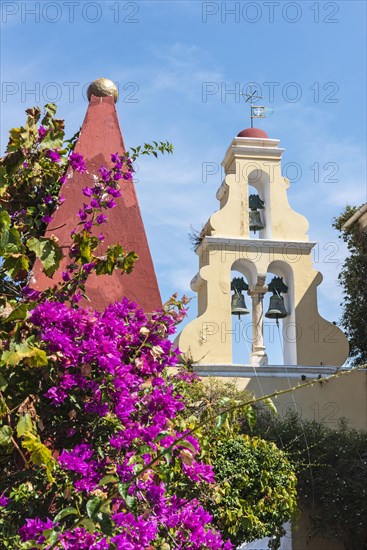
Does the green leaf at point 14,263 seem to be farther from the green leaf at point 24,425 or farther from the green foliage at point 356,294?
the green foliage at point 356,294

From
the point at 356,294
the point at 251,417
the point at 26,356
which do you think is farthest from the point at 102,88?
the point at 356,294

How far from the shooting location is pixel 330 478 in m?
13.1

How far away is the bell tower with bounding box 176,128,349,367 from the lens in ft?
46.5

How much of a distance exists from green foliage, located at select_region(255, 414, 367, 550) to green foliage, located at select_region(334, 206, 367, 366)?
4083 millimetres

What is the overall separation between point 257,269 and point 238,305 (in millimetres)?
805

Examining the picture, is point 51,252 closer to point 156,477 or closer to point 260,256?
point 156,477

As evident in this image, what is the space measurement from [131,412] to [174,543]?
19.7 inches

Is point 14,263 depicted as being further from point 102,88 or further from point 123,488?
point 102,88

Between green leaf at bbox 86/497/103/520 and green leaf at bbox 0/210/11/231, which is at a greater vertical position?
green leaf at bbox 0/210/11/231

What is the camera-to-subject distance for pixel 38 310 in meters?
2.98

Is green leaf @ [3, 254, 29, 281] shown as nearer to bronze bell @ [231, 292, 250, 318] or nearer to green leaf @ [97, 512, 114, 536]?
green leaf @ [97, 512, 114, 536]

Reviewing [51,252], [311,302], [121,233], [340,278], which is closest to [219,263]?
[311,302]

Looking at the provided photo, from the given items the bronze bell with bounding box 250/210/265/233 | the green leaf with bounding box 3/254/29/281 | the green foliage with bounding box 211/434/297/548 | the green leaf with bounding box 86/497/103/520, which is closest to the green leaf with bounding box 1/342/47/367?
the green leaf with bounding box 3/254/29/281

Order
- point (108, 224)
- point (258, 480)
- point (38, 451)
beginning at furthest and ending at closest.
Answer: point (258, 480) < point (108, 224) < point (38, 451)
